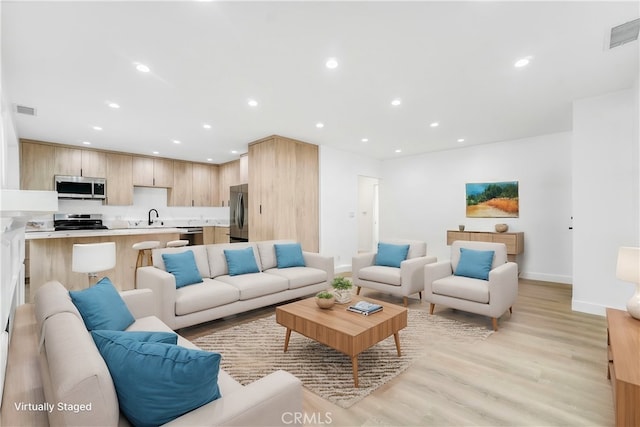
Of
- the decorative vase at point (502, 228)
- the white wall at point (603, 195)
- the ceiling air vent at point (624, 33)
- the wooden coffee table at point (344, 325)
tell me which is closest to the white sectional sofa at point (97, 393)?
the wooden coffee table at point (344, 325)

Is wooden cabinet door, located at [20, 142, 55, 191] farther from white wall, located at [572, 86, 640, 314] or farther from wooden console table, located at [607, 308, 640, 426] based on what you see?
white wall, located at [572, 86, 640, 314]

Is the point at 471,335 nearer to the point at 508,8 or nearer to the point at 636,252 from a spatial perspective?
the point at 636,252

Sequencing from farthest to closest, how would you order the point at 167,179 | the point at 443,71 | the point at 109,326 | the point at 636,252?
the point at 167,179 < the point at 443,71 < the point at 636,252 < the point at 109,326

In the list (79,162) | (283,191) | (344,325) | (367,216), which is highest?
(79,162)

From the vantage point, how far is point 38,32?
223 centimetres

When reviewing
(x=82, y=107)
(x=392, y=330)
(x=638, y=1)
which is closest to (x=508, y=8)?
(x=638, y=1)

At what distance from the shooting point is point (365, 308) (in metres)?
2.62

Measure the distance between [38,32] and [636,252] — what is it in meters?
4.71

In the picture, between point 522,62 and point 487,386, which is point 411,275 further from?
point 522,62

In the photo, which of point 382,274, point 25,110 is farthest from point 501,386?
point 25,110

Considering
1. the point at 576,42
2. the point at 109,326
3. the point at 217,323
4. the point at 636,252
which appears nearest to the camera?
the point at 109,326

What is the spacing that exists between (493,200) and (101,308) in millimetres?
6312

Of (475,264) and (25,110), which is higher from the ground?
(25,110)

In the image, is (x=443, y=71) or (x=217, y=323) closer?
(x=443, y=71)
